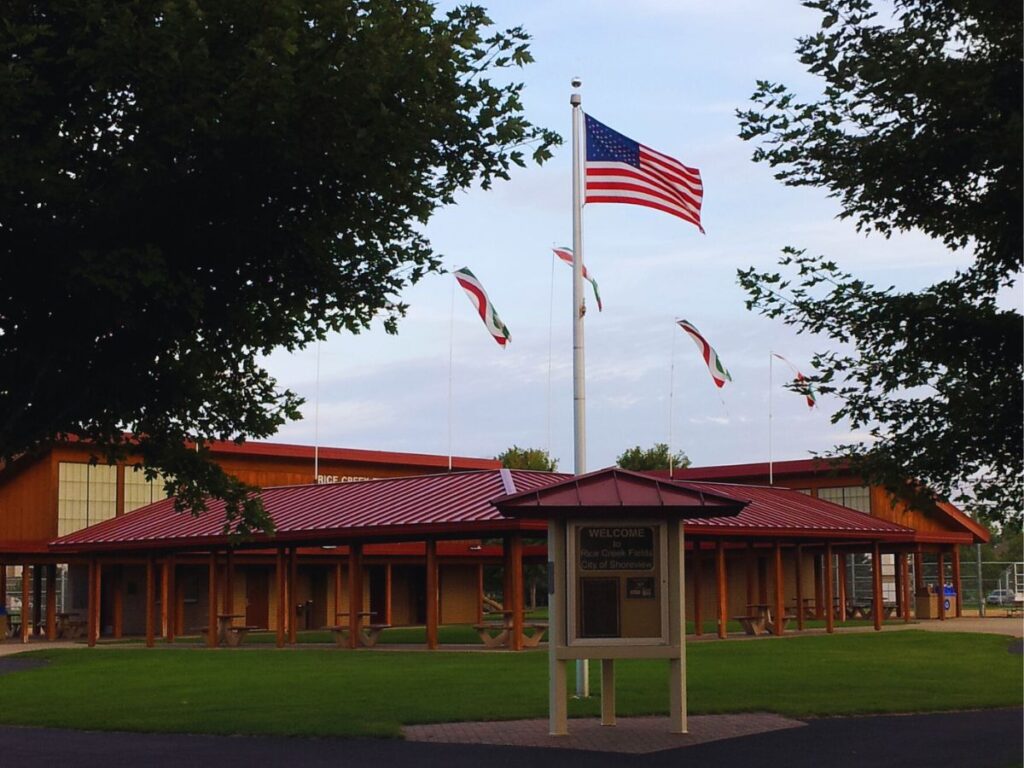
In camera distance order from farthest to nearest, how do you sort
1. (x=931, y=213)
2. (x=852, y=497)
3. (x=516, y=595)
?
1. (x=852, y=497)
2. (x=516, y=595)
3. (x=931, y=213)

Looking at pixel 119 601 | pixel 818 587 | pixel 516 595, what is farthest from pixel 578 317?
pixel 818 587

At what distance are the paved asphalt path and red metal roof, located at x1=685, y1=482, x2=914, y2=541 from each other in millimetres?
16888

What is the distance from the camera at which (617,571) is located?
14531mm

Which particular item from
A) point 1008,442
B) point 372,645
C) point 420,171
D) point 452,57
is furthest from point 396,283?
point 372,645

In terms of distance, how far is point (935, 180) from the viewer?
11.3 meters

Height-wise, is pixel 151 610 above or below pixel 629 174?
below

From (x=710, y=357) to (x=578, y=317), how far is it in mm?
17732

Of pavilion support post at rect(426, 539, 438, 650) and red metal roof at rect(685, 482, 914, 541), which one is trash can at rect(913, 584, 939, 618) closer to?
red metal roof at rect(685, 482, 914, 541)

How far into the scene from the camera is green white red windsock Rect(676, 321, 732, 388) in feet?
119

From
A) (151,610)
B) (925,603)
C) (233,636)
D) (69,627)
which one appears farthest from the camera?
(925,603)

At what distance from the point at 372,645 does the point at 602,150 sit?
58.4 ft

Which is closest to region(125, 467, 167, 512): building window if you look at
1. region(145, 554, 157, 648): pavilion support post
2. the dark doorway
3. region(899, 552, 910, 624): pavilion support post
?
the dark doorway

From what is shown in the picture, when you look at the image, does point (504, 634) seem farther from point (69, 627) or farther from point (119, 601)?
point (69, 627)

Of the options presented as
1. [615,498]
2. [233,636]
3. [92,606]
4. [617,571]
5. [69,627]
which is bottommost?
A: [69,627]
